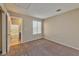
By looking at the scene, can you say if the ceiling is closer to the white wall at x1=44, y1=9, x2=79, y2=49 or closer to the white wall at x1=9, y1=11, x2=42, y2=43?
the white wall at x1=44, y1=9, x2=79, y2=49

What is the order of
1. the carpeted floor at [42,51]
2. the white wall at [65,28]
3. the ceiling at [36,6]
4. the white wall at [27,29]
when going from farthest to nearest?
the white wall at [27,29] → the white wall at [65,28] → the carpeted floor at [42,51] → the ceiling at [36,6]

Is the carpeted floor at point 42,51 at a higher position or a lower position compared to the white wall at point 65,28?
lower

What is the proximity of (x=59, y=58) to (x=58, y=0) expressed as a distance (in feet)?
2.34

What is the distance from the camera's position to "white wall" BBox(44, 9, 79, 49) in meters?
3.12

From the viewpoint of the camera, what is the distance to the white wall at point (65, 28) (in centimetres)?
312

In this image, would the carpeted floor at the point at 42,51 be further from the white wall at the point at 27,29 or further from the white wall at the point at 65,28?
the white wall at the point at 27,29

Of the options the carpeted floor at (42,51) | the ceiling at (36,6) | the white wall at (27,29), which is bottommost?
the carpeted floor at (42,51)

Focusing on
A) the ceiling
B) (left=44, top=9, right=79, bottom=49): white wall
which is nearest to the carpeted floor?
(left=44, top=9, right=79, bottom=49): white wall

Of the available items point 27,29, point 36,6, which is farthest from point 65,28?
point 27,29

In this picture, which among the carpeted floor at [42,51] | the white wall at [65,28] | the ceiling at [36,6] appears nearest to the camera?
the ceiling at [36,6]

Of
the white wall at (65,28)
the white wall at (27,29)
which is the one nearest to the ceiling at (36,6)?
the white wall at (65,28)

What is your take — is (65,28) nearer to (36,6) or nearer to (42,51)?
(42,51)

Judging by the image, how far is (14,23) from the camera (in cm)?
507

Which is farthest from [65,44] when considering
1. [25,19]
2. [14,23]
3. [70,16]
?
[14,23]
